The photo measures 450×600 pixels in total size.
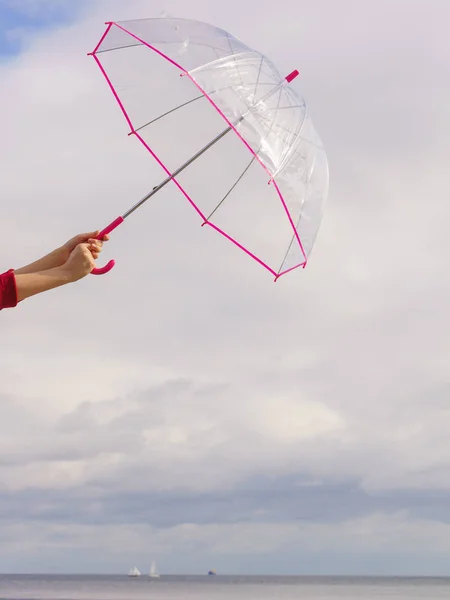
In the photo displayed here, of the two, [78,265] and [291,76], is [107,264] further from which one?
[291,76]

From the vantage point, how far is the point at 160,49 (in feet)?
24.1

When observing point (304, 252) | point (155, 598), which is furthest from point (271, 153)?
point (155, 598)

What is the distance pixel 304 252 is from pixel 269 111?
1185 millimetres

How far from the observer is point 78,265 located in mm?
4859

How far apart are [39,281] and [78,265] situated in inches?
8.9

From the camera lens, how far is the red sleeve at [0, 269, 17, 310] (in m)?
4.59

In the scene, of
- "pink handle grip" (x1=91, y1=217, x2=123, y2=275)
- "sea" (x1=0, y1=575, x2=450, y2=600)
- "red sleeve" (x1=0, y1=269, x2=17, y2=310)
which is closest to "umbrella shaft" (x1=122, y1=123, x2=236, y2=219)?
"pink handle grip" (x1=91, y1=217, x2=123, y2=275)

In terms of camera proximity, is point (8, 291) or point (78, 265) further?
point (78, 265)

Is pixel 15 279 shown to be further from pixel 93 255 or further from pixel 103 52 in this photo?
pixel 103 52

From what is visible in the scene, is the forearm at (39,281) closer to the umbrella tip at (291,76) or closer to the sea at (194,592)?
the umbrella tip at (291,76)

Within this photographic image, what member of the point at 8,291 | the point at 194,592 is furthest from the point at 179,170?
the point at 194,592

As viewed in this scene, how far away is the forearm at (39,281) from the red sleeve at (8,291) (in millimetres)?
24

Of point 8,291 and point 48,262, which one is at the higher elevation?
point 48,262

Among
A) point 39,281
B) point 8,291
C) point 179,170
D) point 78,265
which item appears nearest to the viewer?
point 8,291
